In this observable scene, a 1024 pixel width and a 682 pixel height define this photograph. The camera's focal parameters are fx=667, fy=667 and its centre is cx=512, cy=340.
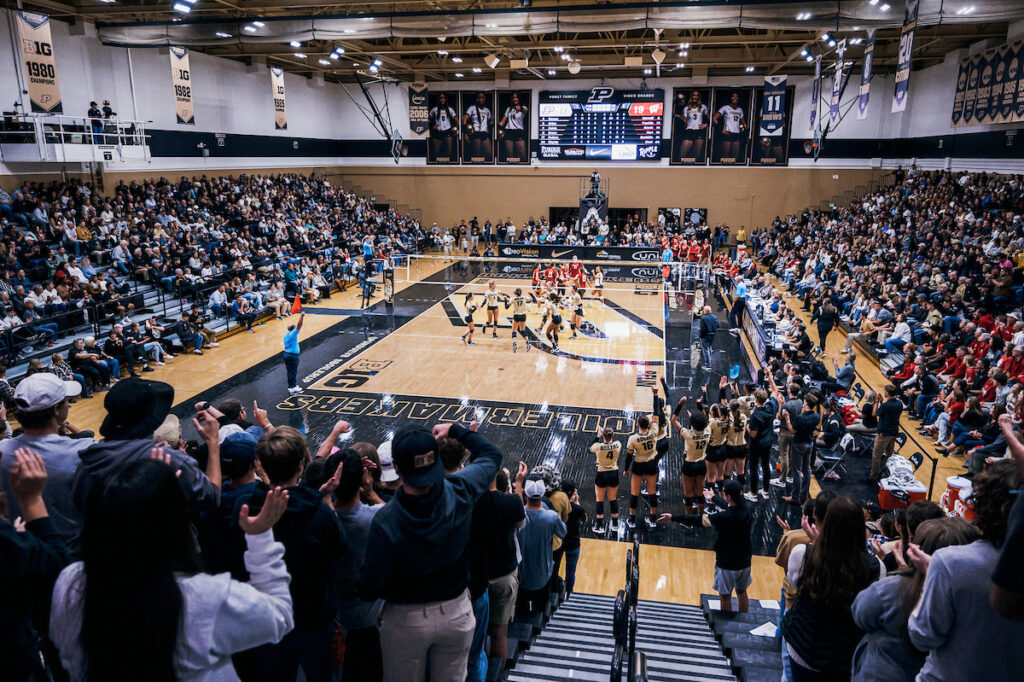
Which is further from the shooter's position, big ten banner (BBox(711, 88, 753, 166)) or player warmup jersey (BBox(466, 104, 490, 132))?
player warmup jersey (BBox(466, 104, 490, 132))

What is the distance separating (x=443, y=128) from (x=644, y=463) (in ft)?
110

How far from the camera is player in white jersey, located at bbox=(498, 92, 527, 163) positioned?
3825 centimetres

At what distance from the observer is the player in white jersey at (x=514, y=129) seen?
3825cm

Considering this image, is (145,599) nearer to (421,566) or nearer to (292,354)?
(421,566)

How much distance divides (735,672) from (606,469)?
15.1 ft

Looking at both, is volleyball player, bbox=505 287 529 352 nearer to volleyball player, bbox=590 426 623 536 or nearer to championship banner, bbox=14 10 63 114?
volleyball player, bbox=590 426 623 536

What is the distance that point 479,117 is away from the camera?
3875 centimetres

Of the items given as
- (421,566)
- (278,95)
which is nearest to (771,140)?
(278,95)

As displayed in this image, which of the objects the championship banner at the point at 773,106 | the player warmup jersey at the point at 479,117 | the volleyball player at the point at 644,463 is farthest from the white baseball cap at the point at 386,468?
the player warmup jersey at the point at 479,117

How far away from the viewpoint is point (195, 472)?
310 centimetres

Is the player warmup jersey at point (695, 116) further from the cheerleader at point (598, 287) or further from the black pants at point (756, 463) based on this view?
the black pants at point (756, 463)

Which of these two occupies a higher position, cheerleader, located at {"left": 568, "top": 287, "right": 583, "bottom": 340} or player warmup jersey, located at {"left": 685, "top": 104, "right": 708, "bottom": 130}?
player warmup jersey, located at {"left": 685, "top": 104, "right": 708, "bottom": 130}

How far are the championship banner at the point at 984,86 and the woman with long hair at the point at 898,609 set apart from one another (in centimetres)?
2510

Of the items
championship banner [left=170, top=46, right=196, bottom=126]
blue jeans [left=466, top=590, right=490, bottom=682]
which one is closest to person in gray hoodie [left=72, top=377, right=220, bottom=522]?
blue jeans [left=466, top=590, right=490, bottom=682]
